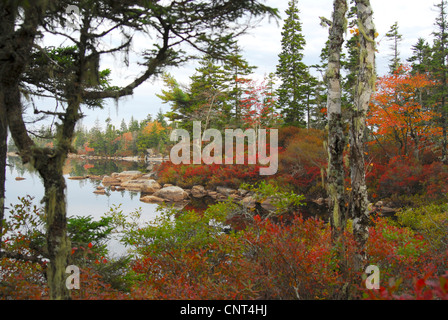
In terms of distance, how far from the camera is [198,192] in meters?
21.7

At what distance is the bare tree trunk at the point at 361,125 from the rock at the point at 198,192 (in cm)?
1690

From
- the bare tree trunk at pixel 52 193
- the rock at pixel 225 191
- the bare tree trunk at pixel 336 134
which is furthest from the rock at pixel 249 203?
the bare tree trunk at pixel 52 193

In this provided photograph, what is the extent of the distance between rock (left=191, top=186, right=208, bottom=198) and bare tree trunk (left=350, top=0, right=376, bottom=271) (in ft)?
55.4

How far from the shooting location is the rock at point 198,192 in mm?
21328

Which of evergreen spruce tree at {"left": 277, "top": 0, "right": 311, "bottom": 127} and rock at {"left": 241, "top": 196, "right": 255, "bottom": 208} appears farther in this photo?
evergreen spruce tree at {"left": 277, "top": 0, "right": 311, "bottom": 127}

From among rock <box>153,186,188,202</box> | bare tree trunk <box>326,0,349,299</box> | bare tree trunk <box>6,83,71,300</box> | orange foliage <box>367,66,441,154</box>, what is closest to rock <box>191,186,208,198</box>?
rock <box>153,186,188,202</box>

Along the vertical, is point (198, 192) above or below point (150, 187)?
below

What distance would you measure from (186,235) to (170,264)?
1220mm

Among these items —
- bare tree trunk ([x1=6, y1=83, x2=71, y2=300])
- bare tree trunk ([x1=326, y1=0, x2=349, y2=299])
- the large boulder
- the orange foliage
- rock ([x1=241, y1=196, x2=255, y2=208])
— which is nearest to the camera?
bare tree trunk ([x1=6, y1=83, x2=71, y2=300])

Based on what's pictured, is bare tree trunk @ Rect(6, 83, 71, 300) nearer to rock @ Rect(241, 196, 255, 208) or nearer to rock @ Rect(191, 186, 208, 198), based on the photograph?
rock @ Rect(241, 196, 255, 208)

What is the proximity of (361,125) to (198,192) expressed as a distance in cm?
1751

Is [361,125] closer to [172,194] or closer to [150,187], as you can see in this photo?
[172,194]

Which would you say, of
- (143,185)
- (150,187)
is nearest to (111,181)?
(143,185)

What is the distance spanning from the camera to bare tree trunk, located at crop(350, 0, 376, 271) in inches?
183
